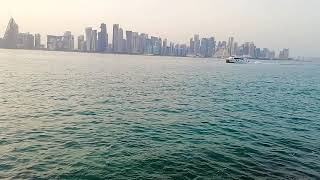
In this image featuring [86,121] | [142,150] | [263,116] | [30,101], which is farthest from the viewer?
[30,101]

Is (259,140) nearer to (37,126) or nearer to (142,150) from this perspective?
(142,150)

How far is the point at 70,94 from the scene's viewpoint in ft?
155

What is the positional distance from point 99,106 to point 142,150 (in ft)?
55.7

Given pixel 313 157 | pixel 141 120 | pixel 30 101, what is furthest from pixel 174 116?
pixel 30 101

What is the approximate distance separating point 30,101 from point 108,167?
80.1ft

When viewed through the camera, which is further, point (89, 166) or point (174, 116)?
point (174, 116)

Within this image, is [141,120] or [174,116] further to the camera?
[174,116]

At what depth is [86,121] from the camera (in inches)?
1178

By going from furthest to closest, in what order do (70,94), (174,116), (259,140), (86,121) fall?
(70,94) < (174,116) < (86,121) < (259,140)

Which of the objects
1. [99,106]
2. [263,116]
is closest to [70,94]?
[99,106]

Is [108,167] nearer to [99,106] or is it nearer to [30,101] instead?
[99,106]

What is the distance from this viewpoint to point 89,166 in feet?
61.6

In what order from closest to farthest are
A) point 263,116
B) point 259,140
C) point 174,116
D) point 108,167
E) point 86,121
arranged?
point 108,167, point 259,140, point 86,121, point 174,116, point 263,116

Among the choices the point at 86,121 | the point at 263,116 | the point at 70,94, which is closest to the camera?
the point at 86,121
